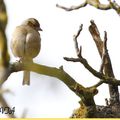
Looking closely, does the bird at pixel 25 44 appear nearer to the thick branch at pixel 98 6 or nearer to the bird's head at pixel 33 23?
the bird's head at pixel 33 23

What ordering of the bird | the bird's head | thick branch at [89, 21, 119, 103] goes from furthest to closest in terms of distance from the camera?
the bird's head
the bird
thick branch at [89, 21, 119, 103]

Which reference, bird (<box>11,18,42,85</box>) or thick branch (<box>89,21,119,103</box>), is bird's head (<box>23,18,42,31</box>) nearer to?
bird (<box>11,18,42,85</box>)

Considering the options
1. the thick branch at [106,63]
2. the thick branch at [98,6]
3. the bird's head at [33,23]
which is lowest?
the thick branch at [106,63]

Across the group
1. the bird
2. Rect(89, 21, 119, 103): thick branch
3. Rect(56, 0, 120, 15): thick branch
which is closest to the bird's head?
the bird

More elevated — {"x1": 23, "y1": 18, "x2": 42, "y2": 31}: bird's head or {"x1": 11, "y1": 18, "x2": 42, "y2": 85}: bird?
{"x1": 23, "y1": 18, "x2": 42, "y2": 31}: bird's head

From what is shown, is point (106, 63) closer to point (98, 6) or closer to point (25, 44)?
point (98, 6)

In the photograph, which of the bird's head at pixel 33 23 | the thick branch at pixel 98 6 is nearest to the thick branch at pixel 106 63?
the thick branch at pixel 98 6

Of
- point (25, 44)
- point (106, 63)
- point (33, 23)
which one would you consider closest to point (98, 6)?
point (106, 63)

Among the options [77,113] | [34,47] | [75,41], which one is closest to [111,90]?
[77,113]

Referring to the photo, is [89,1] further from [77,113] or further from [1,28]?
[1,28]

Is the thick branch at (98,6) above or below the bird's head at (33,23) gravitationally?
below

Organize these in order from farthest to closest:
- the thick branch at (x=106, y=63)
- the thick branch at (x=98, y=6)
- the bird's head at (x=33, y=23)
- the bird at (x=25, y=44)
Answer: the bird's head at (x=33, y=23) < the bird at (x=25, y=44) < the thick branch at (x=106, y=63) < the thick branch at (x=98, y=6)

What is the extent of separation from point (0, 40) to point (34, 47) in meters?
4.95

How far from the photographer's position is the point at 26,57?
6016 mm
